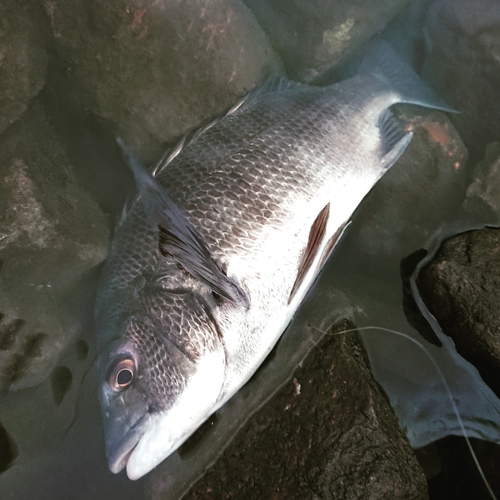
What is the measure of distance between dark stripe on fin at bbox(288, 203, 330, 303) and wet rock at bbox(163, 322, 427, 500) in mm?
461

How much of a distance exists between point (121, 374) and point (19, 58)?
6.87ft

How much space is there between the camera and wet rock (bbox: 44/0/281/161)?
93.2 inches

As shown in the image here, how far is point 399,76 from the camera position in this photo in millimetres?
2535

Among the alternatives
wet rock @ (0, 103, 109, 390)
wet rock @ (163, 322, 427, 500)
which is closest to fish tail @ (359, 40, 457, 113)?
wet rock @ (163, 322, 427, 500)

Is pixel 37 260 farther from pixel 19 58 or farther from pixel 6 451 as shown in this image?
pixel 19 58

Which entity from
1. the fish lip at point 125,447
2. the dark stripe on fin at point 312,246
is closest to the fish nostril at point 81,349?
the fish lip at point 125,447

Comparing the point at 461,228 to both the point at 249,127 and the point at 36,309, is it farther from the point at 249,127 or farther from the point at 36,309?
the point at 36,309

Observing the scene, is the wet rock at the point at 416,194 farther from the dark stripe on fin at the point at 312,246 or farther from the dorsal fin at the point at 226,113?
the dorsal fin at the point at 226,113

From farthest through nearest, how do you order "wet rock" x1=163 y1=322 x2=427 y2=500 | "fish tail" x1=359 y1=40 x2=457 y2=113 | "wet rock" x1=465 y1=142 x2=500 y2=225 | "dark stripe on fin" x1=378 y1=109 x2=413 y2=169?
"fish tail" x1=359 y1=40 x2=457 y2=113 < "wet rock" x1=465 y1=142 x2=500 y2=225 < "dark stripe on fin" x1=378 y1=109 x2=413 y2=169 < "wet rock" x1=163 y1=322 x2=427 y2=500

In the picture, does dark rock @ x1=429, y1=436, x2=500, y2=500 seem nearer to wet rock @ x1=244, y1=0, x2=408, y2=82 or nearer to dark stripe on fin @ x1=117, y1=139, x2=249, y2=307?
Result: dark stripe on fin @ x1=117, y1=139, x2=249, y2=307

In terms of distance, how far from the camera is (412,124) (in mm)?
2502

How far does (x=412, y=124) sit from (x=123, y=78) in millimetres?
1890

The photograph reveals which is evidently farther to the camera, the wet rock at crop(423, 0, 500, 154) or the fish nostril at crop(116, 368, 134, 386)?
→ the wet rock at crop(423, 0, 500, 154)

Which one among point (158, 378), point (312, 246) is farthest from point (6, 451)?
point (312, 246)
